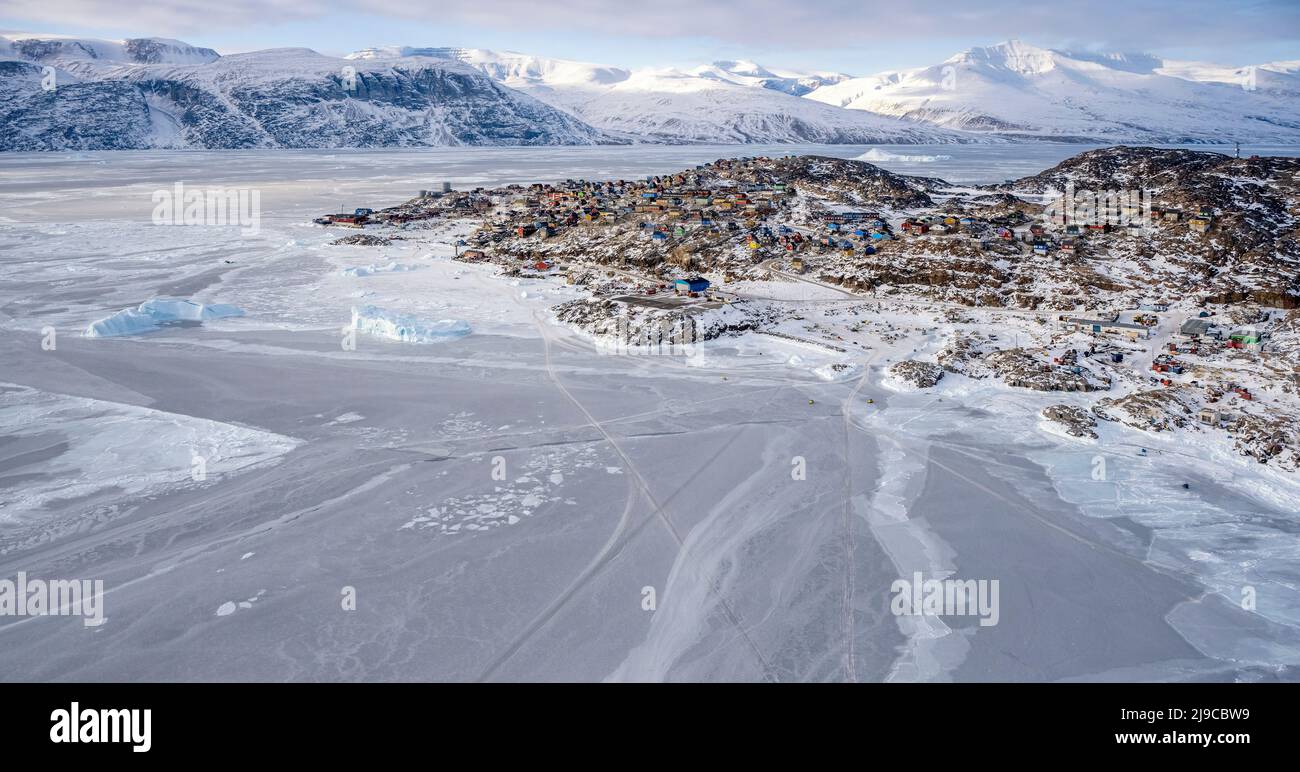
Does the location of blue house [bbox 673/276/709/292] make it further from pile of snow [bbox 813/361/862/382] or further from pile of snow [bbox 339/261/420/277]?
pile of snow [bbox 339/261/420/277]

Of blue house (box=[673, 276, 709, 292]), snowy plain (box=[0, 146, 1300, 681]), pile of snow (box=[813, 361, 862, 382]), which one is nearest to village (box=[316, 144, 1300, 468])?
blue house (box=[673, 276, 709, 292])

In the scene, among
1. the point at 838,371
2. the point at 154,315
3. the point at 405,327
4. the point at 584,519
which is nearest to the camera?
the point at 584,519

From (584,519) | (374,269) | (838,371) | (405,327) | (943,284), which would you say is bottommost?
(584,519)

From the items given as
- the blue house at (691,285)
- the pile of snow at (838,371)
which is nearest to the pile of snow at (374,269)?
the blue house at (691,285)

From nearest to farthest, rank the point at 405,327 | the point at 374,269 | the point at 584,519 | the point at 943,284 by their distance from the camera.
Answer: the point at 584,519 < the point at 405,327 < the point at 943,284 < the point at 374,269

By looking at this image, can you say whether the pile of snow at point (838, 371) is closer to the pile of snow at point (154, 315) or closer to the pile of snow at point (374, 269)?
the pile of snow at point (154, 315)

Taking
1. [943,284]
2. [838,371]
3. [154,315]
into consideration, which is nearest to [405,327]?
[154,315]

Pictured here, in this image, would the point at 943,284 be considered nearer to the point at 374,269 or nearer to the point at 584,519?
the point at 584,519
